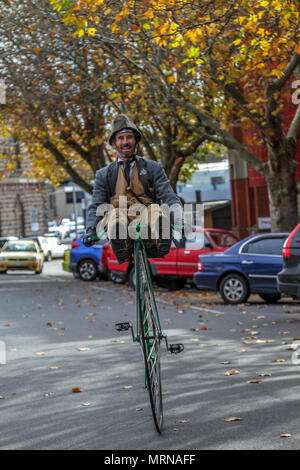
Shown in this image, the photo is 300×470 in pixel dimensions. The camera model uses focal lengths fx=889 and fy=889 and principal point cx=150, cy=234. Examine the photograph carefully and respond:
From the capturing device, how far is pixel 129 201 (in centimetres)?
680

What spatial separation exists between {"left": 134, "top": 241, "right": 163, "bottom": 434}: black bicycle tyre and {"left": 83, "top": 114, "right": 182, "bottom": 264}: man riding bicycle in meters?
0.18

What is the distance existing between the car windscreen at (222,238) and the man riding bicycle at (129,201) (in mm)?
16530

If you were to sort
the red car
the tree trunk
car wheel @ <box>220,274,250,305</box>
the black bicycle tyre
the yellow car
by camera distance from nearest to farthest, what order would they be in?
the black bicycle tyre → car wheel @ <box>220,274,250,305</box> → the tree trunk → the red car → the yellow car

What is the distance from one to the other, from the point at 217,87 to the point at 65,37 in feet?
14.9

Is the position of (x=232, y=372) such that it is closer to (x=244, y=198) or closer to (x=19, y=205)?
(x=244, y=198)

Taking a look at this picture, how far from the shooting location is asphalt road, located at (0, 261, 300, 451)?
622cm

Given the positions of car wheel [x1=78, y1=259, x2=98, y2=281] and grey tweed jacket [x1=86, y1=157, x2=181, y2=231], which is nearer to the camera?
grey tweed jacket [x1=86, y1=157, x2=181, y2=231]

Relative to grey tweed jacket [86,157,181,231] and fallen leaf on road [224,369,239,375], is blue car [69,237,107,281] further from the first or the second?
grey tweed jacket [86,157,181,231]

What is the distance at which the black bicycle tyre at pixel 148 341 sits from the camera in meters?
6.09

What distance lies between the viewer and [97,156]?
33.0m

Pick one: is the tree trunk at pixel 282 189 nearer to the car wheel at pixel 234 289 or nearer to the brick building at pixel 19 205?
the car wheel at pixel 234 289

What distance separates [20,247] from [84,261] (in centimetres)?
838

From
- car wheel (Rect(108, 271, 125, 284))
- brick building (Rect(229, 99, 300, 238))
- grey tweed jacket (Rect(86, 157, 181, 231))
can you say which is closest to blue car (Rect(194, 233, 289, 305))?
car wheel (Rect(108, 271, 125, 284))

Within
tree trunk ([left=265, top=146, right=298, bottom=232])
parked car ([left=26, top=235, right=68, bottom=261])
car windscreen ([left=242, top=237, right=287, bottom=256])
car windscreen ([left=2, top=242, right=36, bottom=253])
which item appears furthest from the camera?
parked car ([left=26, top=235, right=68, bottom=261])
